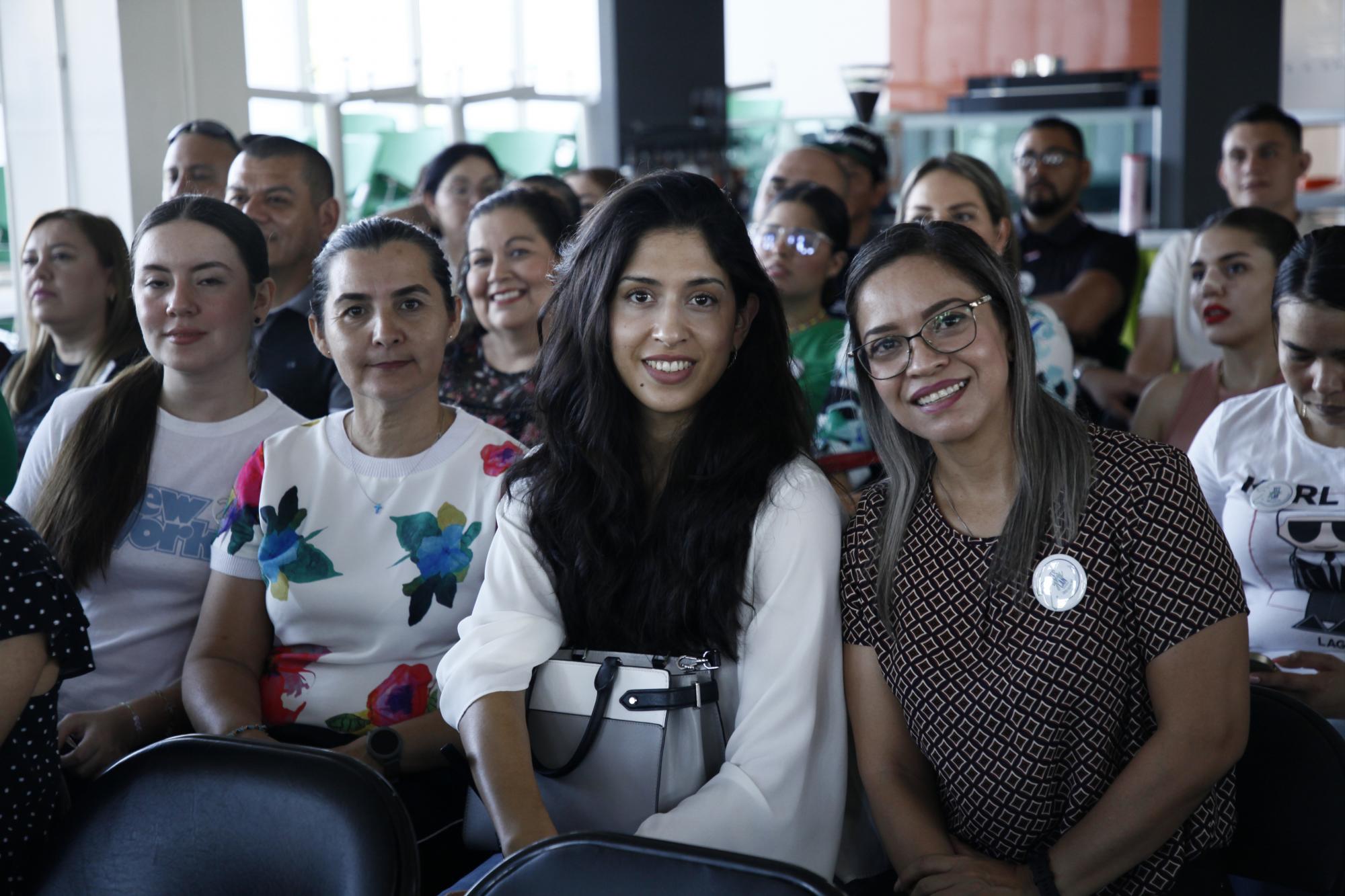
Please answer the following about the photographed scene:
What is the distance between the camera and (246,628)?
209cm

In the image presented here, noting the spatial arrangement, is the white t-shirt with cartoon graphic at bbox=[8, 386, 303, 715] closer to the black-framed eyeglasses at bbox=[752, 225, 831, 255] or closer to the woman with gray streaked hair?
the black-framed eyeglasses at bbox=[752, 225, 831, 255]

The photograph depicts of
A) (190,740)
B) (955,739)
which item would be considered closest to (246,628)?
(190,740)

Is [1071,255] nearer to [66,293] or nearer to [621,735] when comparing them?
[66,293]

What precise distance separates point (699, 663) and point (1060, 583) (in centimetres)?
46

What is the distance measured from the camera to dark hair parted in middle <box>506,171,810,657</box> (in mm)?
1718

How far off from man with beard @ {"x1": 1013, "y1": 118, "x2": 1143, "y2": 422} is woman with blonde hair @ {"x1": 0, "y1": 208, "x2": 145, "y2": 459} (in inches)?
102

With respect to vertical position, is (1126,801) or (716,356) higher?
(716,356)

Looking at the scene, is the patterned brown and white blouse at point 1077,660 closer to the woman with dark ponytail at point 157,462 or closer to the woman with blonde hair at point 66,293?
the woman with dark ponytail at point 157,462

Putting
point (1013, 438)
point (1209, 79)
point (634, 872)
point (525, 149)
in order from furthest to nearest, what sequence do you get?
point (525, 149), point (1209, 79), point (1013, 438), point (634, 872)

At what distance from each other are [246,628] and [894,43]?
37.1 ft

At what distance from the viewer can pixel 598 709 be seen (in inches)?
64.0

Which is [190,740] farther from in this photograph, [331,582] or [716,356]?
[716,356]

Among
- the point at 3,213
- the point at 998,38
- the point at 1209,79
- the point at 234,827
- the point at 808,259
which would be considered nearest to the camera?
the point at 234,827

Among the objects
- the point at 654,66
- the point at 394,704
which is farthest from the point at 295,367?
the point at 654,66
